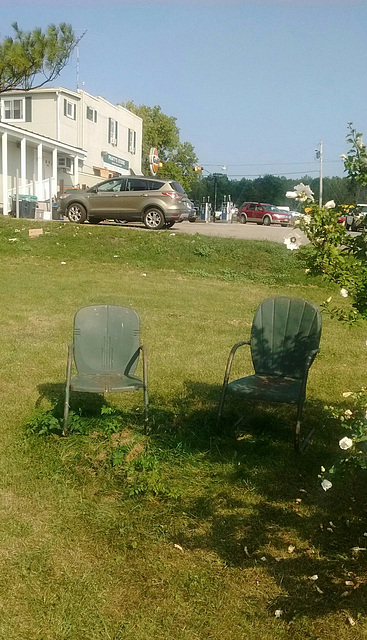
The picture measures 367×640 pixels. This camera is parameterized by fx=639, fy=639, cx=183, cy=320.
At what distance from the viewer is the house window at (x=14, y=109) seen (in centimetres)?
3375

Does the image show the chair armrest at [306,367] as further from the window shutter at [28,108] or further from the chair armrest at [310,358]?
the window shutter at [28,108]

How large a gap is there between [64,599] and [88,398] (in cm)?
279

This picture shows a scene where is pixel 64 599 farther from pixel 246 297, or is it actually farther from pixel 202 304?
pixel 246 297

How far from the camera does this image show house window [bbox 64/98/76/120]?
34.0 metres

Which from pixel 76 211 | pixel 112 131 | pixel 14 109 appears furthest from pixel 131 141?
pixel 76 211

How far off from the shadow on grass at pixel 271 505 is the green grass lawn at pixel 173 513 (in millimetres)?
10

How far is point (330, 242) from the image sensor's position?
3496 mm

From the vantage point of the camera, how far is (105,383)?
475 cm

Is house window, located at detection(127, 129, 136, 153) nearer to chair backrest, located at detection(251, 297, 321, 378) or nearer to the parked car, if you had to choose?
the parked car

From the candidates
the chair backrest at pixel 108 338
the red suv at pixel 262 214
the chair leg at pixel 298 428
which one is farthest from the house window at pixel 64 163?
the chair leg at pixel 298 428

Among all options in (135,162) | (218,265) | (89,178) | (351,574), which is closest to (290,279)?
(218,265)

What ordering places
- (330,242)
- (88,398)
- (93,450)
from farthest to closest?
1. (88,398)
2. (93,450)
3. (330,242)

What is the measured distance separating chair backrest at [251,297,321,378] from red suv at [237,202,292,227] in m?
35.0

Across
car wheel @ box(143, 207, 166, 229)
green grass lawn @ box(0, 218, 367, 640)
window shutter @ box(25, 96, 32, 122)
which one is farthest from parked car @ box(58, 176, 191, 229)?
window shutter @ box(25, 96, 32, 122)
